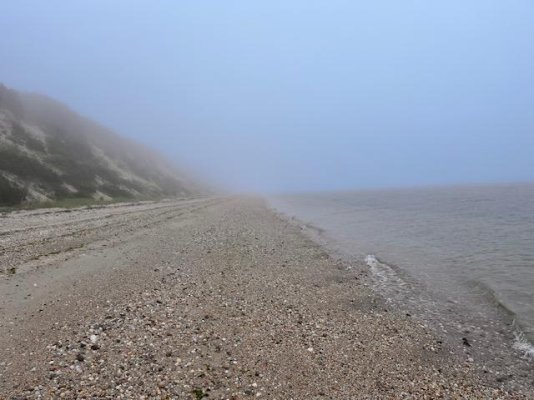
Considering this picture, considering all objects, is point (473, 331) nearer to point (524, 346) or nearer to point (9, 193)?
point (524, 346)

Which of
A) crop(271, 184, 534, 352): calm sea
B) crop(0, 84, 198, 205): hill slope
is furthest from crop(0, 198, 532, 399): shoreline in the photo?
crop(0, 84, 198, 205): hill slope

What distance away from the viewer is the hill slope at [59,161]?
71.6m

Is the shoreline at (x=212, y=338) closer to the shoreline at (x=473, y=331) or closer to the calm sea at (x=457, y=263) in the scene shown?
the shoreline at (x=473, y=331)

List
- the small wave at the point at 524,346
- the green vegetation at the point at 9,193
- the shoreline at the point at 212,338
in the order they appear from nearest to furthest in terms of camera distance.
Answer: the shoreline at the point at 212,338
the small wave at the point at 524,346
the green vegetation at the point at 9,193

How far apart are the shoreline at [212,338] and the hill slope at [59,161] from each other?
5489 cm

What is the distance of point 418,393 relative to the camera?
9492 mm

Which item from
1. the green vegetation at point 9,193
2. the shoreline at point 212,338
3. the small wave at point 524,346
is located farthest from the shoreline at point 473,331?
the green vegetation at point 9,193

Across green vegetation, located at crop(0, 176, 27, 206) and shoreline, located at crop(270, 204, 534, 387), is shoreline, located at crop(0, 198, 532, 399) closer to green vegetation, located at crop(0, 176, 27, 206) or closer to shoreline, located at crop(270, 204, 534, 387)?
shoreline, located at crop(270, 204, 534, 387)

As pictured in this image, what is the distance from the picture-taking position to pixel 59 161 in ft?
295

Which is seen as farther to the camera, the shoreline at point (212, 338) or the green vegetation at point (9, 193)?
the green vegetation at point (9, 193)

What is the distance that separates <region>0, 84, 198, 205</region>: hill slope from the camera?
7162cm

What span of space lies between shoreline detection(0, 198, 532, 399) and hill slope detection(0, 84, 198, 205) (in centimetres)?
5489

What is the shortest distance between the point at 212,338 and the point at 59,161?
9159cm

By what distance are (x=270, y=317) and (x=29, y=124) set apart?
378ft
